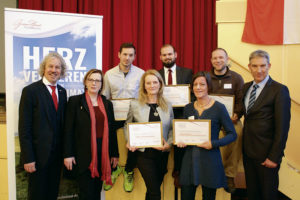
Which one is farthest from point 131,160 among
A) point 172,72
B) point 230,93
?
point 230,93

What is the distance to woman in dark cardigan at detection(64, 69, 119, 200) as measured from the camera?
2467 mm

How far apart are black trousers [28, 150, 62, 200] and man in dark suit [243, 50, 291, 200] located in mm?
1937

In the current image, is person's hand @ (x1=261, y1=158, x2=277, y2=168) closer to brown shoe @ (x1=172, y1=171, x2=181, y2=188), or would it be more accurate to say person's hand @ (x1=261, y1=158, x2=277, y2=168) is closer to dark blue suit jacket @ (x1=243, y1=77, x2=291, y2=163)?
dark blue suit jacket @ (x1=243, y1=77, x2=291, y2=163)

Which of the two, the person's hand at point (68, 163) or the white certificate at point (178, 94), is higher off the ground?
the white certificate at point (178, 94)

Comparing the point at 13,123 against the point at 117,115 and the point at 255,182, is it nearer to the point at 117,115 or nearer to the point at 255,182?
the point at 117,115

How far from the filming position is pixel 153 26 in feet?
18.2

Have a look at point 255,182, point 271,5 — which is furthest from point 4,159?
point 271,5

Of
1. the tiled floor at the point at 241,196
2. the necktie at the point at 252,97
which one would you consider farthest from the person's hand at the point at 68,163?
the tiled floor at the point at 241,196

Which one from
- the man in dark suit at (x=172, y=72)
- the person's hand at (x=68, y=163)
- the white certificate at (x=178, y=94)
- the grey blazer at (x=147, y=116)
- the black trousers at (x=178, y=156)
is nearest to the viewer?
the person's hand at (x=68, y=163)

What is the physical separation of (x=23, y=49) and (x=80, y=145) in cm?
140

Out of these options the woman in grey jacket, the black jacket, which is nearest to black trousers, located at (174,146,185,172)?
the woman in grey jacket

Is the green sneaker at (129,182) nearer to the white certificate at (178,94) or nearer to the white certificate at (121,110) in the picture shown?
the white certificate at (121,110)

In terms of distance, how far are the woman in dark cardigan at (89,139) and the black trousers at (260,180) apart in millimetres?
1437

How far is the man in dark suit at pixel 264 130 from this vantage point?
7.65 feet
